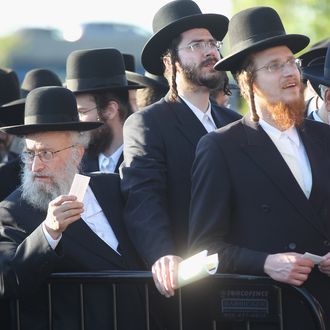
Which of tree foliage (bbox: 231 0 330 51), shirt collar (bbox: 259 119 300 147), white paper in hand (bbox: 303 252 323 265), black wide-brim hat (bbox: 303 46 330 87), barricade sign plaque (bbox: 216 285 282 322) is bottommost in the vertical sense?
barricade sign plaque (bbox: 216 285 282 322)

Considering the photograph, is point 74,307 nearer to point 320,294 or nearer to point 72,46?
point 320,294

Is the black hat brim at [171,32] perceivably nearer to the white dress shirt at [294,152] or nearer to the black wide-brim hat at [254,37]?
the black wide-brim hat at [254,37]

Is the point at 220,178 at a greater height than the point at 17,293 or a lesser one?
greater

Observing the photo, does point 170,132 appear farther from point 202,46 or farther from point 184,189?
point 202,46

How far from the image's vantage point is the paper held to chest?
15.9 ft

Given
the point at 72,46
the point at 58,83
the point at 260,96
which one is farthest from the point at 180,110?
the point at 72,46

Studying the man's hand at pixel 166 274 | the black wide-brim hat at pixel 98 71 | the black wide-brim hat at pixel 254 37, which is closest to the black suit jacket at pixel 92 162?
the black wide-brim hat at pixel 98 71

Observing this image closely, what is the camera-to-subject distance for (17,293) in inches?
221

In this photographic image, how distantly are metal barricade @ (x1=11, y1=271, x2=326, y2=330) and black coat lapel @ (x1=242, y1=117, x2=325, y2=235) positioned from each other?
43 cm

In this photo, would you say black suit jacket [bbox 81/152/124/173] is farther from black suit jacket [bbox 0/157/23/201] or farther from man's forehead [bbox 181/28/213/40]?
man's forehead [bbox 181/28/213/40]

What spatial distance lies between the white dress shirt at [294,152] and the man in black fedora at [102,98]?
7.64 ft

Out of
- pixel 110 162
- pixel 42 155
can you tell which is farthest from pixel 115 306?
pixel 110 162

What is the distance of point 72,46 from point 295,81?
167 ft

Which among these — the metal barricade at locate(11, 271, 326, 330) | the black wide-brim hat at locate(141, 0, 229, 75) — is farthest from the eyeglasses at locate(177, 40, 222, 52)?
the metal barricade at locate(11, 271, 326, 330)
